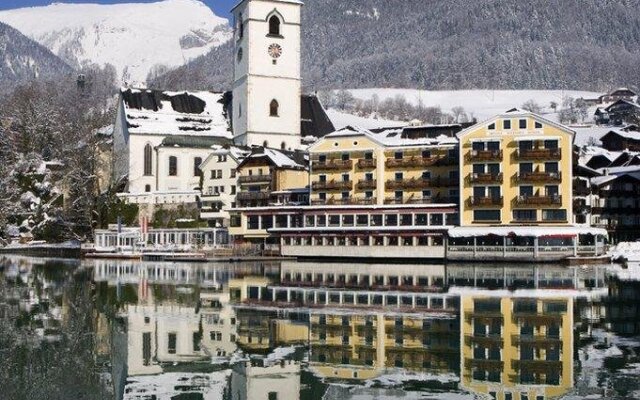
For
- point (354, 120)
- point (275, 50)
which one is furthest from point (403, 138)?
point (354, 120)

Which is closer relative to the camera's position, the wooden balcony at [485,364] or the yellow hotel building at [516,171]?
the wooden balcony at [485,364]

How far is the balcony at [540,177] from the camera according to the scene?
63.6 metres

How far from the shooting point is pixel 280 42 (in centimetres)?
9012

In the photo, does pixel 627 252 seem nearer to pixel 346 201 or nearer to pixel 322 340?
pixel 346 201

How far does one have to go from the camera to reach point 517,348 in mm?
22391

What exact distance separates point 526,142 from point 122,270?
28.9 m

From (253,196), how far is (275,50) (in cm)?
1914

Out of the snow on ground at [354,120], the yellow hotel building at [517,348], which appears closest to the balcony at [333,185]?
the yellow hotel building at [517,348]

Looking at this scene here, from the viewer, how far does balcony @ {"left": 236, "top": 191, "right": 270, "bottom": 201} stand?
253 ft

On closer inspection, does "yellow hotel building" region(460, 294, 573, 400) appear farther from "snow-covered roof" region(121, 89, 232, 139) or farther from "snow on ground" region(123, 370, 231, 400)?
"snow-covered roof" region(121, 89, 232, 139)

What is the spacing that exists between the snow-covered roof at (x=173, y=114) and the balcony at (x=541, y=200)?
37986 millimetres

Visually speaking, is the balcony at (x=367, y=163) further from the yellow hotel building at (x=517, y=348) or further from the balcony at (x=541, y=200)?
the yellow hotel building at (x=517, y=348)

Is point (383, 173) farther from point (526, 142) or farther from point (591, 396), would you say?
point (591, 396)

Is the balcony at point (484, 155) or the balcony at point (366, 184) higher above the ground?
the balcony at point (484, 155)
